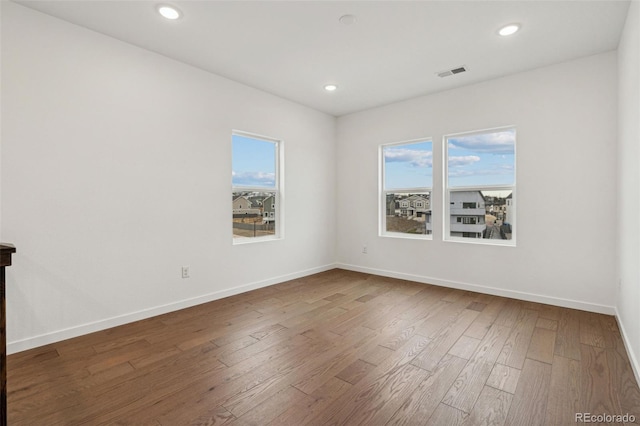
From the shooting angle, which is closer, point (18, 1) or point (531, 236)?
point (18, 1)

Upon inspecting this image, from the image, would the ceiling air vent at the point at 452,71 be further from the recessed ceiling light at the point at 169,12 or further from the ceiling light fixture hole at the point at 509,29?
the recessed ceiling light at the point at 169,12

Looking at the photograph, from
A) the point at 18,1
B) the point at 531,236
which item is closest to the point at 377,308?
the point at 531,236

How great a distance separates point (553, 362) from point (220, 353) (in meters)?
2.41

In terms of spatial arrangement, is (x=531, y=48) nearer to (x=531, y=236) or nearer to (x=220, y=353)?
(x=531, y=236)

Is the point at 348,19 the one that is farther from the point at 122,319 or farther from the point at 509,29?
the point at 122,319

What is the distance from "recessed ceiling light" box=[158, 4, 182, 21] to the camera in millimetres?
2461

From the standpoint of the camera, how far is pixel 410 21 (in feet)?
8.63

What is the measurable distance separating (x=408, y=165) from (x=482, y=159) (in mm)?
1016

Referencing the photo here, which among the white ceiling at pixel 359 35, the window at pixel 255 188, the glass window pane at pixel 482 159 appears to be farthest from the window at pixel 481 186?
the window at pixel 255 188

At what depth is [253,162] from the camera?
167 inches

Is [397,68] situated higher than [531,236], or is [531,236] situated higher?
[397,68]

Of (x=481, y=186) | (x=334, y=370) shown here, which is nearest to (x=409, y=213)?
(x=481, y=186)
